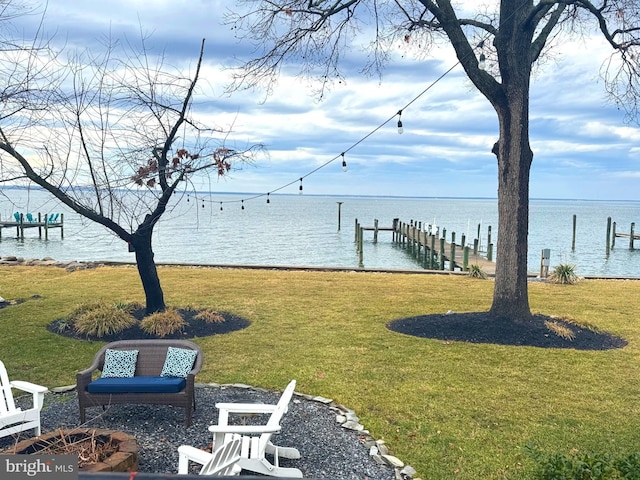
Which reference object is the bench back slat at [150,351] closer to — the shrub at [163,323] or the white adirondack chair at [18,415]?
the white adirondack chair at [18,415]

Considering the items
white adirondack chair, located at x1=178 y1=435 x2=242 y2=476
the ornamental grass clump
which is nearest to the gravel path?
white adirondack chair, located at x1=178 y1=435 x2=242 y2=476

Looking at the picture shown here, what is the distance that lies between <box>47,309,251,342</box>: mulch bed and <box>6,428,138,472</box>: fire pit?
445 cm

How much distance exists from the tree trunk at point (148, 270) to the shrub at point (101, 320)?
1.49ft

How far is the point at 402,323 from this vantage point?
9836 mm

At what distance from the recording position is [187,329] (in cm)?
908

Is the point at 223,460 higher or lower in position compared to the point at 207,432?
higher

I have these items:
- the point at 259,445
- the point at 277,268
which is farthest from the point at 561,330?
the point at 277,268

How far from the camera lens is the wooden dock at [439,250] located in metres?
25.3

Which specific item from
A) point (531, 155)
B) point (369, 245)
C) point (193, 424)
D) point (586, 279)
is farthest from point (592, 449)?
point (369, 245)

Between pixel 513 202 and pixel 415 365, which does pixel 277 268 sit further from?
pixel 415 365

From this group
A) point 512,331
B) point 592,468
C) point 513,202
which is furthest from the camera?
point 513,202

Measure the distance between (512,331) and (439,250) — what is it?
935 inches

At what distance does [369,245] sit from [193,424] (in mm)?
42755

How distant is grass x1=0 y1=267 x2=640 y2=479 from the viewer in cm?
495
